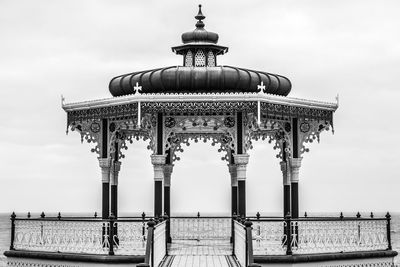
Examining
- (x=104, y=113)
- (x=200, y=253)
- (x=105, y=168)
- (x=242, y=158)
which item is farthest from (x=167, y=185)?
(x=200, y=253)

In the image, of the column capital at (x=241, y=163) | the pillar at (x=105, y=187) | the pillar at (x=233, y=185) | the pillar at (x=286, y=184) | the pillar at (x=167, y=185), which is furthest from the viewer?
the pillar at (x=233, y=185)

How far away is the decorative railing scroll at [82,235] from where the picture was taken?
58.3ft

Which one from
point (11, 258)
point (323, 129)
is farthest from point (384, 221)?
point (11, 258)

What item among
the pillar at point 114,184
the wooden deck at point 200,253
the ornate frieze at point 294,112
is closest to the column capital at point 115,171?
the pillar at point 114,184

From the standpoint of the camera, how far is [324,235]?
58.7ft

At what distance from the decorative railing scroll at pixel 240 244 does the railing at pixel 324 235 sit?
1.76ft

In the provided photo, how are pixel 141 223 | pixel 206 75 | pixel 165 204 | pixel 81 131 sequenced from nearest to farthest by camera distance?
pixel 141 223 → pixel 206 75 → pixel 81 131 → pixel 165 204

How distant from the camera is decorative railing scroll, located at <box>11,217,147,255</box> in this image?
17.8 meters

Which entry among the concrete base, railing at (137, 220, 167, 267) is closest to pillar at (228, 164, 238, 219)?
railing at (137, 220, 167, 267)

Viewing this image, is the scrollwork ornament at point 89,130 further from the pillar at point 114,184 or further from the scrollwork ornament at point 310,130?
the scrollwork ornament at point 310,130

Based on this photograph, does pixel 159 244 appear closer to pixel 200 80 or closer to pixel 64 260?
pixel 64 260

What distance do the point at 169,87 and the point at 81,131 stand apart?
3.07m

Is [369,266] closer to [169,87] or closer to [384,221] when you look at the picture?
[384,221]

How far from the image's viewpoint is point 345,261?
60.1ft
